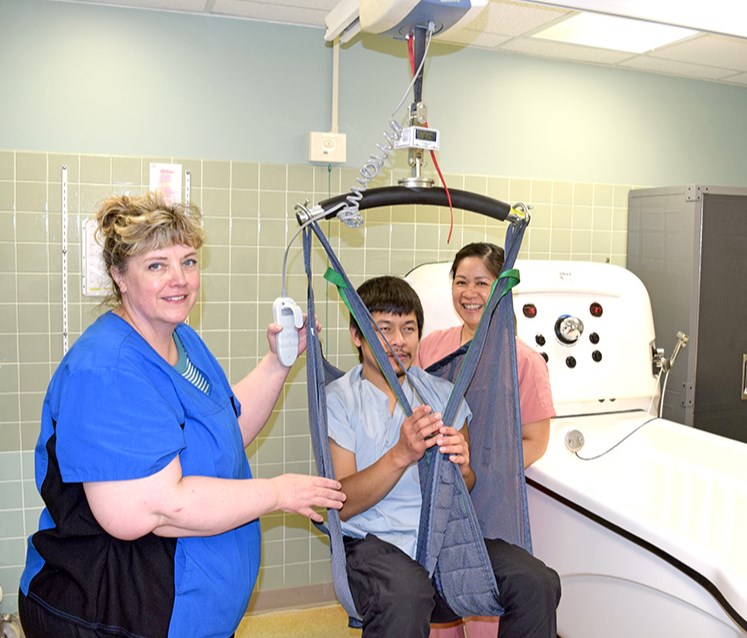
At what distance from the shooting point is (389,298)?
6.09 ft

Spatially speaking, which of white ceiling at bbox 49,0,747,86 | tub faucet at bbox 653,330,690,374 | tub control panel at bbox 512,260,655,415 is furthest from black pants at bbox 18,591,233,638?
tub faucet at bbox 653,330,690,374

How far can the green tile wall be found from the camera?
8.80ft

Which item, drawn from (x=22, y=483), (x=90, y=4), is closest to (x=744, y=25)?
(x=90, y=4)

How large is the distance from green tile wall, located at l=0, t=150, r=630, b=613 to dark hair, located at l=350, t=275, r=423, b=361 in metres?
1.12

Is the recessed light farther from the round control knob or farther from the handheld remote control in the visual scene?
the handheld remote control

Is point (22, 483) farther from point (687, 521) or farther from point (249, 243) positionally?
point (687, 521)

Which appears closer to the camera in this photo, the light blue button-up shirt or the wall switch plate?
the light blue button-up shirt

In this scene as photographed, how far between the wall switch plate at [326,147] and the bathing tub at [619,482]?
0.56 meters

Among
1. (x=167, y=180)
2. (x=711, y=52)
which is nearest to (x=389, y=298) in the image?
(x=167, y=180)

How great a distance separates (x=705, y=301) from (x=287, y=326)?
214 cm

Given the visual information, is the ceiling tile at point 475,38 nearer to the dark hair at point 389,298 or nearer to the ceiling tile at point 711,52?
the ceiling tile at point 711,52

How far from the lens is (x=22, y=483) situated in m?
2.74

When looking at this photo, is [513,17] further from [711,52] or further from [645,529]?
[645,529]

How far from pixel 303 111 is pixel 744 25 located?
1592 mm
